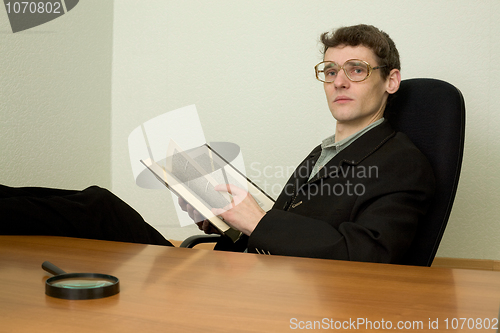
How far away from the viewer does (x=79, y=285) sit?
18.9 inches

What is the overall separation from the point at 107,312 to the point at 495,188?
2171mm

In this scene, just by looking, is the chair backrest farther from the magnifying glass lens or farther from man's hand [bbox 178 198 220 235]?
the magnifying glass lens

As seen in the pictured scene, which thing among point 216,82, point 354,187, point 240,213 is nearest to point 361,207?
point 354,187

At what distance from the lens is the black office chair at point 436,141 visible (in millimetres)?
1144

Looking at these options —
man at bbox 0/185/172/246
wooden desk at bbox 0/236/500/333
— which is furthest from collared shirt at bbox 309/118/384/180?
wooden desk at bbox 0/236/500/333

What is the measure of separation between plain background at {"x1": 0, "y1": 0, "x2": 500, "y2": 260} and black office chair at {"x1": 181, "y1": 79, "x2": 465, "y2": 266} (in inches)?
39.5

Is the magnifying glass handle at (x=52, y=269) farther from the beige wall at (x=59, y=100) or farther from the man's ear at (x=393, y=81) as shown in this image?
the beige wall at (x=59, y=100)

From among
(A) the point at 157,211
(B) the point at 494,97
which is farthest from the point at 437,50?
(A) the point at 157,211

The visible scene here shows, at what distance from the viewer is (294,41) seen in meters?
2.50

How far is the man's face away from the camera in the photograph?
1461 mm

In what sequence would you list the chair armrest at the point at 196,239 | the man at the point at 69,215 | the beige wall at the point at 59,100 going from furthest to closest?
the beige wall at the point at 59,100, the chair armrest at the point at 196,239, the man at the point at 69,215

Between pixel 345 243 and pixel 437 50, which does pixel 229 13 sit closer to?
pixel 437 50

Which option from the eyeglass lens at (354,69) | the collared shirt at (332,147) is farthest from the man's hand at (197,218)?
the eyeglass lens at (354,69)

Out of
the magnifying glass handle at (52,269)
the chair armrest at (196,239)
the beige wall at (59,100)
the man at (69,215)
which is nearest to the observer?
the magnifying glass handle at (52,269)
